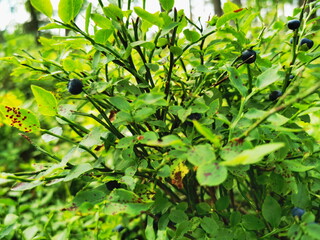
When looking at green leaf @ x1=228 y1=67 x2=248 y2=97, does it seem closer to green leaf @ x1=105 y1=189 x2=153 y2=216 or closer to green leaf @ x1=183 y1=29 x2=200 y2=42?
green leaf @ x1=183 y1=29 x2=200 y2=42

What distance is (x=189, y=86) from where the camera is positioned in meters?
0.81

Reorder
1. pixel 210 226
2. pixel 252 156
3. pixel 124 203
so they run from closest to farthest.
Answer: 1. pixel 252 156
2. pixel 124 203
3. pixel 210 226

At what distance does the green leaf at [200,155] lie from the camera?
41 centimetres

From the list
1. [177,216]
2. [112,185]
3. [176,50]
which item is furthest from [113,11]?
[177,216]

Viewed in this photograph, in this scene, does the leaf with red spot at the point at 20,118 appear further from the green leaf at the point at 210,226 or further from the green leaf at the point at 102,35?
the green leaf at the point at 210,226

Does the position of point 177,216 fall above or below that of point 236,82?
below

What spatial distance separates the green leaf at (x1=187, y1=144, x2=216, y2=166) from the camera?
0.41m

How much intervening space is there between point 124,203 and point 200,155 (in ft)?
0.60

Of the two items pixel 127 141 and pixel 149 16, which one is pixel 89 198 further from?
pixel 149 16

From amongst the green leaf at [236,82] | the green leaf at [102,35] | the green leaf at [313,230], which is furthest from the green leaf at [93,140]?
the green leaf at [313,230]

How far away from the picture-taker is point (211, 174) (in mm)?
384

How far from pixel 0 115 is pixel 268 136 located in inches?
22.7

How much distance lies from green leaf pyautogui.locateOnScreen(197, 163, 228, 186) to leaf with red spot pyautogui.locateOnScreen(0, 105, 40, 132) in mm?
398

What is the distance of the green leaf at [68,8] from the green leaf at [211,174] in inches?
16.1
